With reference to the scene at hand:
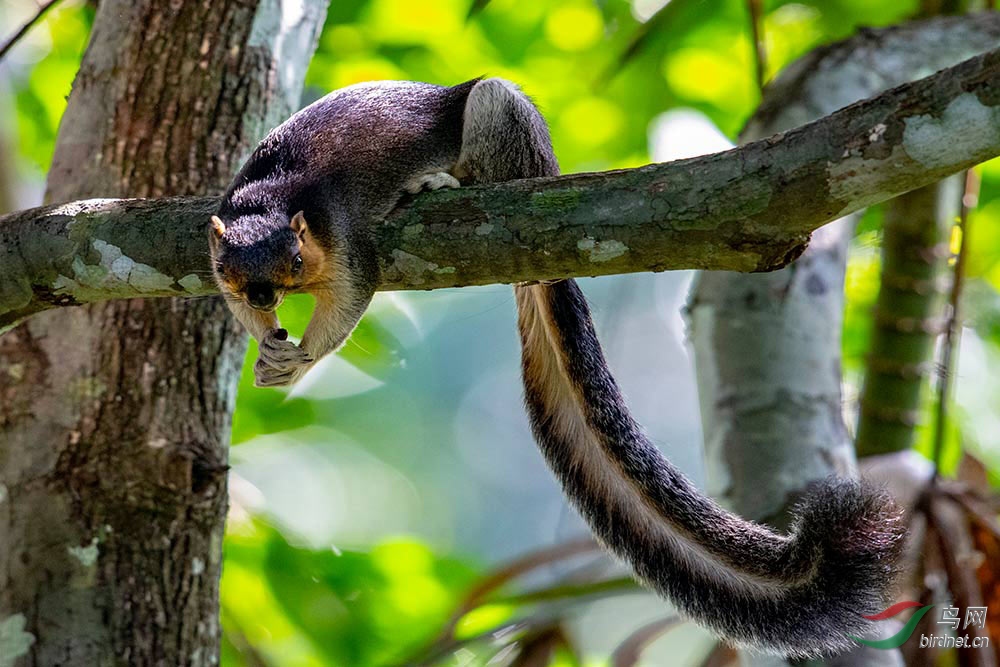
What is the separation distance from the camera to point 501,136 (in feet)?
10.4

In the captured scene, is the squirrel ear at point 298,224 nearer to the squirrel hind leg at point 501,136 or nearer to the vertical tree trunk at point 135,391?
the vertical tree trunk at point 135,391

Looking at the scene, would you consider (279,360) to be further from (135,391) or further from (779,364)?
(779,364)

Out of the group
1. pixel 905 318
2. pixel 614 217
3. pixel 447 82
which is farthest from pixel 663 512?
pixel 447 82

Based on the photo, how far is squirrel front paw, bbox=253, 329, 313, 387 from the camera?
2805 mm

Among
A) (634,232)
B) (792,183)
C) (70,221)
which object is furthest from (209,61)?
(792,183)

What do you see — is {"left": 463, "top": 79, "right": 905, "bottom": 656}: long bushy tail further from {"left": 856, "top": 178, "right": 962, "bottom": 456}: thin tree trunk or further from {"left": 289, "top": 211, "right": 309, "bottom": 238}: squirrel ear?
{"left": 856, "top": 178, "right": 962, "bottom": 456}: thin tree trunk

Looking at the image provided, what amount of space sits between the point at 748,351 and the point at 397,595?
82.1 inches

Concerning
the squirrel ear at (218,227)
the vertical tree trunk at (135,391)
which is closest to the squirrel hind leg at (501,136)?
the vertical tree trunk at (135,391)

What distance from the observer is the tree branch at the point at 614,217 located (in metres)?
1.87

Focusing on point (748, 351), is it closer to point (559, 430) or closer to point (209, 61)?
point (559, 430)

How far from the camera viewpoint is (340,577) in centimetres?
460

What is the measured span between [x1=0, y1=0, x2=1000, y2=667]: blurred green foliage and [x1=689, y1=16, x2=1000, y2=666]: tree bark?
2.59 feet

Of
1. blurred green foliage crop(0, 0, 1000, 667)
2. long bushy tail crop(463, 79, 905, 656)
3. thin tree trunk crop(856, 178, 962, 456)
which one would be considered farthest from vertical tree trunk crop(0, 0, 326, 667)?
thin tree trunk crop(856, 178, 962, 456)

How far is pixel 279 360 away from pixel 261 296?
0.78 ft
